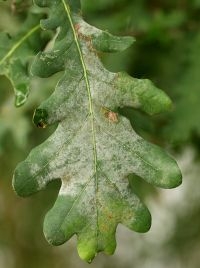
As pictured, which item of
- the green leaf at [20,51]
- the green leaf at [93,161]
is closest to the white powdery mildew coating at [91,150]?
the green leaf at [93,161]

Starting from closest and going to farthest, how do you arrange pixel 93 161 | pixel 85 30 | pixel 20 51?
pixel 93 161 → pixel 85 30 → pixel 20 51

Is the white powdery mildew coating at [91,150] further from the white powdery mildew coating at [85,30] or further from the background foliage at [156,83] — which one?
the background foliage at [156,83]

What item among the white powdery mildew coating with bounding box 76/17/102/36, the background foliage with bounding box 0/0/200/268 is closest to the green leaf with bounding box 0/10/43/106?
the background foliage with bounding box 0/0/200/268

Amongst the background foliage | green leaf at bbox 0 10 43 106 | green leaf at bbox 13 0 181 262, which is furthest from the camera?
the background foliage

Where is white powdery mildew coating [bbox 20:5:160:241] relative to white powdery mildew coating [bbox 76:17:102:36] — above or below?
below

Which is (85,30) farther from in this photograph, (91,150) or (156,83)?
(156,83)

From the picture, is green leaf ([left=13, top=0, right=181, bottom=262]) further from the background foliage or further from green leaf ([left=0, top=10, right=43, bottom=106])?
the background foliage

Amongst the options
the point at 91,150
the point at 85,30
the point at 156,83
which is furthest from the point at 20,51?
the point at 156,83
